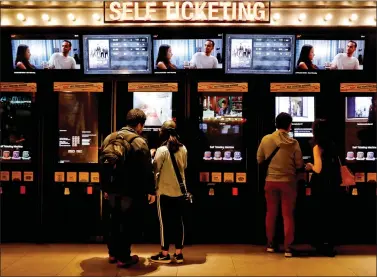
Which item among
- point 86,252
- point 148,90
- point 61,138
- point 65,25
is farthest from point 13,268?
point 65,25

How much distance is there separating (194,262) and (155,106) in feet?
7.86

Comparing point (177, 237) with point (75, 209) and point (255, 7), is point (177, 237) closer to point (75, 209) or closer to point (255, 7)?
point (75, 209)

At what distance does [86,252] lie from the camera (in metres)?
→ 7.28

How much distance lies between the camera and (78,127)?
779 cm

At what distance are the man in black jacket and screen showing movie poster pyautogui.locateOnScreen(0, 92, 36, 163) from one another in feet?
6.56

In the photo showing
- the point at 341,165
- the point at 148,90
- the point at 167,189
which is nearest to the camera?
the point at 167,189

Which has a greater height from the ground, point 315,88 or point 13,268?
point 315,88

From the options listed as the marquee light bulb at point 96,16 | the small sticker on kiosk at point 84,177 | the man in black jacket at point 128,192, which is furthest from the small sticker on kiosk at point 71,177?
the marquee light bulb at point 96,16

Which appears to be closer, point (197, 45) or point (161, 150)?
point (161, 150)

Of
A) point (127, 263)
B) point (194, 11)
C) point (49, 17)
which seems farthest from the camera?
point (49, 17)

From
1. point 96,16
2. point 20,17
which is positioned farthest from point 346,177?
point 20,17

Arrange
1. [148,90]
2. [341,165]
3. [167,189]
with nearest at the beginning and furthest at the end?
[167,189] < [341,165] < [148,90]

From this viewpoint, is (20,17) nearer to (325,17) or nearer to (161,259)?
(161,259)

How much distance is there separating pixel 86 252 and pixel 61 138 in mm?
1779
